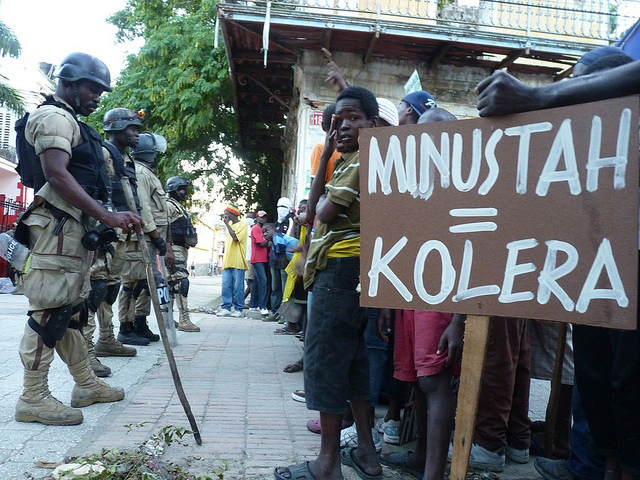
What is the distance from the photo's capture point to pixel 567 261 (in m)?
1.93

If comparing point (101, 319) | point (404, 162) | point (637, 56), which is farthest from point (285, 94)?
point (404, 162)

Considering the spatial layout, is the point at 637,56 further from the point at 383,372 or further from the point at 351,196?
the point at 383,372

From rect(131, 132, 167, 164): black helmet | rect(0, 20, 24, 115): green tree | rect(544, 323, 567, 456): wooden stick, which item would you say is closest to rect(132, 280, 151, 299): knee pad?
rect(131, 132, 167, 164): black helmet

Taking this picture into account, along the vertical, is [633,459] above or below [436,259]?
below

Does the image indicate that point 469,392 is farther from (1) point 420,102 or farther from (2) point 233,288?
(2) point 233,288

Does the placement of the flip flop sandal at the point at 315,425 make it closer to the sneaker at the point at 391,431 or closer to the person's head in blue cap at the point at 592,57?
the sneaker at the point at 391,431

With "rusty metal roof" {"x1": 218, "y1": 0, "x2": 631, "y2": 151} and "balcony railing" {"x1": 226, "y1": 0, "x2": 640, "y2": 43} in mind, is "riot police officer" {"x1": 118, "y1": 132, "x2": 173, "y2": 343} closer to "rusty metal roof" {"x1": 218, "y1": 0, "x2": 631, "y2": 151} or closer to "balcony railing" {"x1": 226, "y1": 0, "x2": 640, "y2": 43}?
"rusty metal roof" {"x1": 218, "y1": 0, "x2": 631, "y2": 151}

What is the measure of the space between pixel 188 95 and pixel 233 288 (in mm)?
5577

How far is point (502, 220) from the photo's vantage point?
206 centimetres

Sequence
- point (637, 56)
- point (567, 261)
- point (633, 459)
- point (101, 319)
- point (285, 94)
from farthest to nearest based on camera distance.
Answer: point (285, 94) < point (101, 319) < point (637, 56) < point (633, 459) < point (567, 261)

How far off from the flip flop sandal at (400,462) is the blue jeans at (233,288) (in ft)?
26.0

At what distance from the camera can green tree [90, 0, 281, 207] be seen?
1473 centimetres

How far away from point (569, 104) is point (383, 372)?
205 centimetres

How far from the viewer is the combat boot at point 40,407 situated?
137 inches
